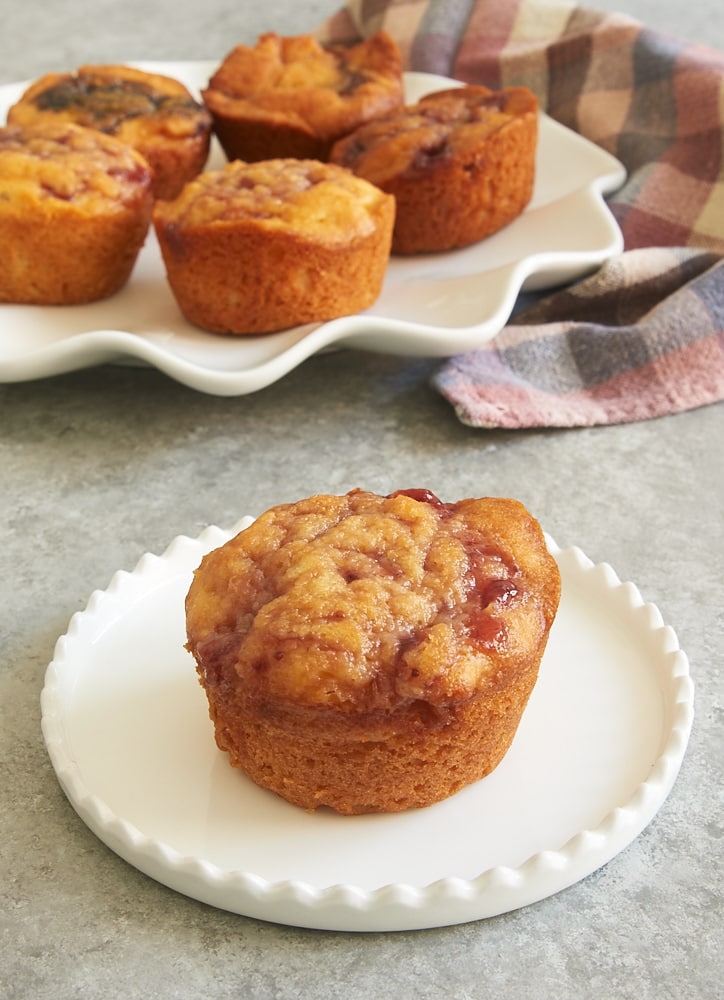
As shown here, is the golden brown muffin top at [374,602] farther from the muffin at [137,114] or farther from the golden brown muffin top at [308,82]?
the golden brown muffin top at [308,82]

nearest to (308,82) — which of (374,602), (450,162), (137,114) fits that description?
(137,114)

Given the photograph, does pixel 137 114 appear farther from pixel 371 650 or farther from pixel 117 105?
pixel 371 650

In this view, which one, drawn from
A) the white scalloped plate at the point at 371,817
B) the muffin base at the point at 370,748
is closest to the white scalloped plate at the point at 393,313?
the white scalloped plate at the point at 371,817

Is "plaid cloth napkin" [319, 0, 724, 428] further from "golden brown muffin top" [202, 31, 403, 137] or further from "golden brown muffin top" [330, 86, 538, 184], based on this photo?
"golden brown muffin top" [202, 31, 403, 137]

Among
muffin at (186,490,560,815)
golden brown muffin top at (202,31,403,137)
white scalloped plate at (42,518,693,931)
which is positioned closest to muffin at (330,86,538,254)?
golden brown muffin top at (202,31,403,137)

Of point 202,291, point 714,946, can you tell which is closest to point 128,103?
point 202,291
